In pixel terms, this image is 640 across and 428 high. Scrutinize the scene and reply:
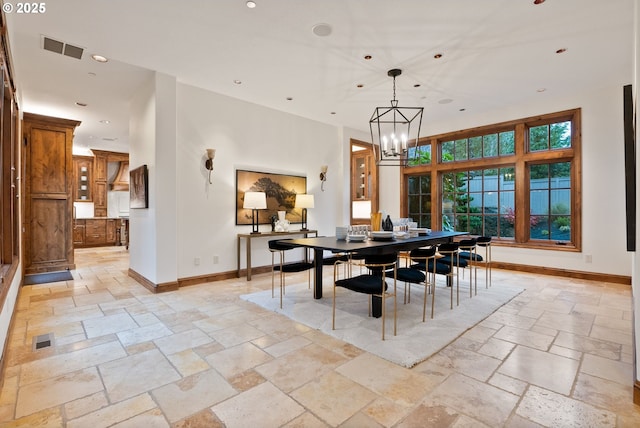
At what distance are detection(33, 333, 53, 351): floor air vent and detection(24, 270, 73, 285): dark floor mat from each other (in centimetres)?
274

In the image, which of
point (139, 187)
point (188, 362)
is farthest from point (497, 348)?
point (139, 187)

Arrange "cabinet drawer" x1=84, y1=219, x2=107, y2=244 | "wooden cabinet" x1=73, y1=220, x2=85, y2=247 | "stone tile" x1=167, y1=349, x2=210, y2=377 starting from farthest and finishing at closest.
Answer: "cabinet drawer" x1=84, y1=219, x2=107, y2=244 → "wooden cabinet" x1=73, y1=220, x2=85, y2=247 → "stone tile" x1=167, y1=349, x2=210, y2=377

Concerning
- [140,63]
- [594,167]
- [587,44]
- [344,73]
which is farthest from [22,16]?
[594,167]

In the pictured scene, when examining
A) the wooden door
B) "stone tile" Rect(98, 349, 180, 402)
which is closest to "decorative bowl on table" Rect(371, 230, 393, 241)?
"stone tile" Rect(98, 349, 180, 402)

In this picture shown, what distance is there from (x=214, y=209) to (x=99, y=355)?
9.25ft

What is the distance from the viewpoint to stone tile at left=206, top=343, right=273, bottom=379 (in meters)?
2.22

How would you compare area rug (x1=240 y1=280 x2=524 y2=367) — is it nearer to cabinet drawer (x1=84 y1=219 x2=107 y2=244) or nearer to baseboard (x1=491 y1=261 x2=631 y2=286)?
baseboard (x1=491 y1=261 x2=631 y2=286)

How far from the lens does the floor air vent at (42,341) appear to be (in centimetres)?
260

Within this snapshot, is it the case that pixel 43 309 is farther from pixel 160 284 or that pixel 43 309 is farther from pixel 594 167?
pixel 594 167

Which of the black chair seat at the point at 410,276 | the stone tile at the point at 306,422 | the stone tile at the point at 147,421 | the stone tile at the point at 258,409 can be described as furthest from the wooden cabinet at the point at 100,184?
the stone tile at the point at 306,422

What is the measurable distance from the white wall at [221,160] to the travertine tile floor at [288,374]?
4.87 ft

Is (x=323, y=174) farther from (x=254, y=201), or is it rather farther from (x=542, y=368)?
(x=542, y=368)

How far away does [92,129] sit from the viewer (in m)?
7.07

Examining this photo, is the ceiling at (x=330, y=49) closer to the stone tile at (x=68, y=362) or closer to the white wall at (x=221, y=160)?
the white wall at (x=221, y=160)
